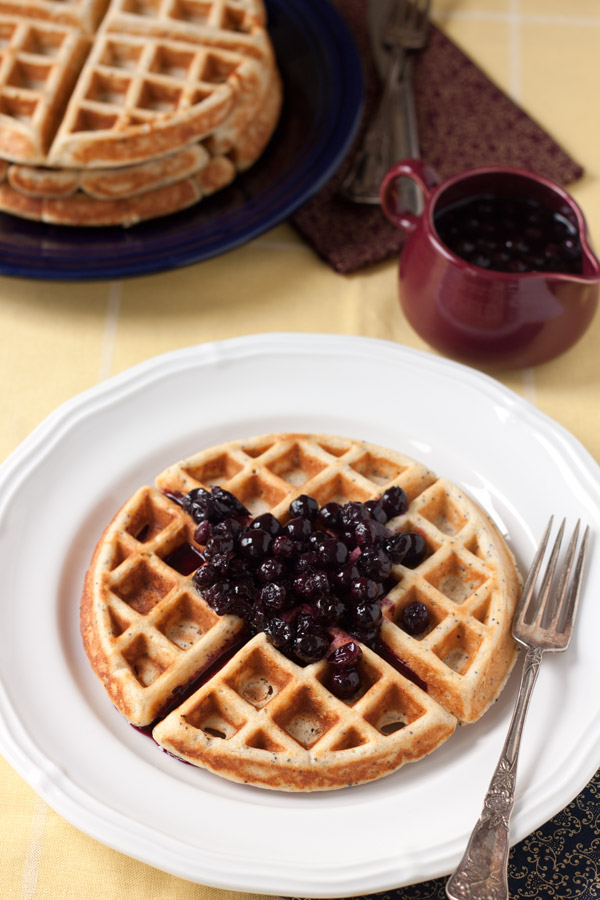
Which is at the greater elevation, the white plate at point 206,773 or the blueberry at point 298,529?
the blueberry at point 298,529

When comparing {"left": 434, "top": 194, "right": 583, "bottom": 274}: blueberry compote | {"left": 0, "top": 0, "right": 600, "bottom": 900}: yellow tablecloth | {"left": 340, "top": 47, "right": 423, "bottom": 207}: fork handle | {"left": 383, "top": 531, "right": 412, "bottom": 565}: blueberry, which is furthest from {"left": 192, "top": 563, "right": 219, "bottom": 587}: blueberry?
{"left": 340, "top": 47, "right": 423, "bottom": 207}: fork handle

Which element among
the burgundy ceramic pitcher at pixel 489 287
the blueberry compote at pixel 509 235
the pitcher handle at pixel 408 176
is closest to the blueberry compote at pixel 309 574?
the burgundy ceramic pitcher at pixel 489 287

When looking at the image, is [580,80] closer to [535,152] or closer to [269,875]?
[535,152]

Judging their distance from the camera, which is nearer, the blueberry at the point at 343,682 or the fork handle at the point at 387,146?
the blueberry at the point at 343,682

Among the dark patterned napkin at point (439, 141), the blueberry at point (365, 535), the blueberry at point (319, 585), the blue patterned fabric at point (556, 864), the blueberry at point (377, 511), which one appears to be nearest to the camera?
the blue patterned fabric at point (556, 864)

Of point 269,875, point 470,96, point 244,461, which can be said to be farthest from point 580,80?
point 269,875

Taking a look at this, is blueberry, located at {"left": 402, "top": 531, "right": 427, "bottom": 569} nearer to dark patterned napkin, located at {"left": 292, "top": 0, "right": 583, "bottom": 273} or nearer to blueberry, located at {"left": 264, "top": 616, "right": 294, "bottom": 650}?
blueberry, located at {"left": 264, "top": 616, "right": 294, "bottom": 650}

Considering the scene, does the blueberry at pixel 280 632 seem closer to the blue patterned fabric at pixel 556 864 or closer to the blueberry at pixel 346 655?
the blueberry at pixel 346 655
